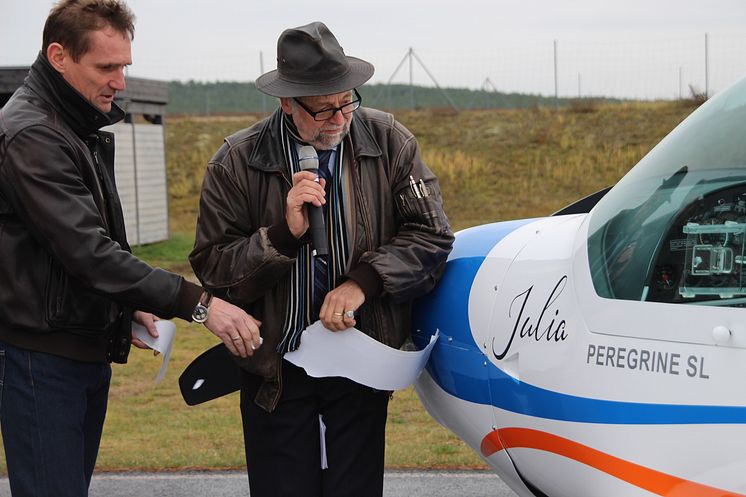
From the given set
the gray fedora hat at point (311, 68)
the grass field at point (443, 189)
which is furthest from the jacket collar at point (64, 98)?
the grass field at point (443, 189)

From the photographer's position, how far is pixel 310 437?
→ 3393mm

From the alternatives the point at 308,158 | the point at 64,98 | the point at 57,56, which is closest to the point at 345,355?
the point at 308,158

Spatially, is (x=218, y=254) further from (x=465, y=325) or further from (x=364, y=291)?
(x=465, y=325)

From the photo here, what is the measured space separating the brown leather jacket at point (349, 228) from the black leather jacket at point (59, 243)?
0.21 m

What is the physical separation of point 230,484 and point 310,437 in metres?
2.23

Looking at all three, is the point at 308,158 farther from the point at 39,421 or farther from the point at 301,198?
the point at 39,421

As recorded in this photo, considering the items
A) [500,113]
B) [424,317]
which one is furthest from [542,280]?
[500,113]

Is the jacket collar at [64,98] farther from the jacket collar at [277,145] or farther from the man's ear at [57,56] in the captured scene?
the jacket collar at [277,145]

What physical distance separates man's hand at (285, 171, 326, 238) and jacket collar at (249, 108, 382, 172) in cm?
16

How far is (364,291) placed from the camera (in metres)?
3.17

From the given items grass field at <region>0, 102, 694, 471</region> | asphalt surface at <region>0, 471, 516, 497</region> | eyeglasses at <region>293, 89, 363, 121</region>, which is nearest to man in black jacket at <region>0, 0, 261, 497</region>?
eyeglasses at <region>293, 89, 363, 121</region>

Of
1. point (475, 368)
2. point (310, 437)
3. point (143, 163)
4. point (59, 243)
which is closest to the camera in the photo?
point (59, 243)

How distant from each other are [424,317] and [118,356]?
3.39 ft

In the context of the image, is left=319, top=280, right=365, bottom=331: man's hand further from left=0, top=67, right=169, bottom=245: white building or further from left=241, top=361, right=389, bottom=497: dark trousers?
left=0, top=67, right=169, bottom=245: white building
